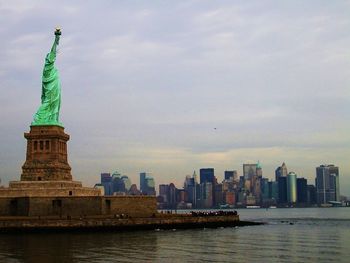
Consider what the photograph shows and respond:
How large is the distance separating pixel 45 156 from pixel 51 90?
8.14 meters

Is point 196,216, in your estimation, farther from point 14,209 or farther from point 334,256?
point 334,256

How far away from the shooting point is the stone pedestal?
60.2m

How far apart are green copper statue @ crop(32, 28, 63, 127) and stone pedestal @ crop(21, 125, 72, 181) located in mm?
1939

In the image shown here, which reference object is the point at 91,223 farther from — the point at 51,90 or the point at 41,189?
the point at 51,90

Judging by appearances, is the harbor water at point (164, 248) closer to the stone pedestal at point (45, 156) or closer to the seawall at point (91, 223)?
the seawall at point (91, 223)

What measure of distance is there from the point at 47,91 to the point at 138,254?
33001 millimetres

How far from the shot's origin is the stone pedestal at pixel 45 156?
198 feet

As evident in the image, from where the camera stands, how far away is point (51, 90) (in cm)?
6425

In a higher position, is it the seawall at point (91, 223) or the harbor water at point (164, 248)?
the seawall at point (91, 223)

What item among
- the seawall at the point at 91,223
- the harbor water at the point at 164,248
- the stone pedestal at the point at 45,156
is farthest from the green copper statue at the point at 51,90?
the harbor water at the point at 164,248

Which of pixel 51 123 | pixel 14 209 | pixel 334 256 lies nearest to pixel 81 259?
pixel 334 256

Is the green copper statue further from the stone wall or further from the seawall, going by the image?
the seawall

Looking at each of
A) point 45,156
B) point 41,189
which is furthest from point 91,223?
point 45,156

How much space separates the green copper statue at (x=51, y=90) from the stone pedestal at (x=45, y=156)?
1939 mm
